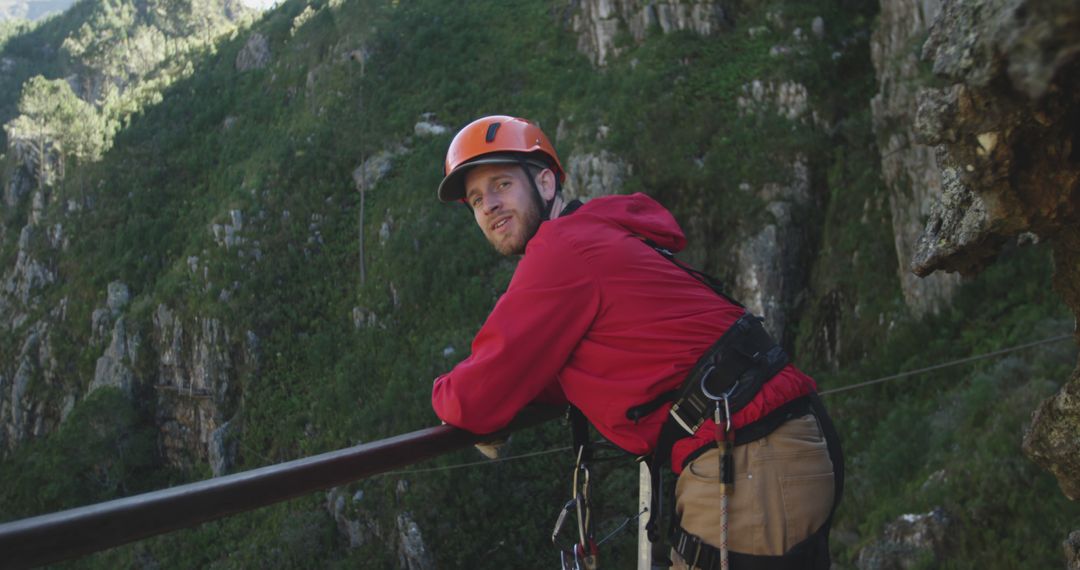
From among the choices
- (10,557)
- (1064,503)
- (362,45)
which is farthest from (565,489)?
(362,45)

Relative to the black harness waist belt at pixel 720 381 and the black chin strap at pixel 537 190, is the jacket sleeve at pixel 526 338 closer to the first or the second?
the black harness waist belt at pixel 720 381

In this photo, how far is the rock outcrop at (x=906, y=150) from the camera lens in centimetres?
1197

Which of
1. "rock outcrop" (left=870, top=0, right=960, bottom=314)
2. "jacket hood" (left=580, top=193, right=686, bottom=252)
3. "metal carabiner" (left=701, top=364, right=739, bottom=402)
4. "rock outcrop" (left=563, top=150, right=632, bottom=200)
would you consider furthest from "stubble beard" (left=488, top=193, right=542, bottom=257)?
"rock outcrop" (left=563, top=150, right=632, bottom=200)

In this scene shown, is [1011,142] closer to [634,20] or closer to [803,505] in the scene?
[803,505]

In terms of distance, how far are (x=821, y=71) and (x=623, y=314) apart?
58.0ft

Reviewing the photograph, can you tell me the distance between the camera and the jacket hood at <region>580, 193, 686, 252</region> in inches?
95.4

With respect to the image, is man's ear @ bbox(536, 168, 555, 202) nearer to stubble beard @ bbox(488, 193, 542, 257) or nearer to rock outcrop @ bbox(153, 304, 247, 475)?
stubble beard @ bbox(488, 193, 542, 257)

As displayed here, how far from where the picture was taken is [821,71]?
17.8 m

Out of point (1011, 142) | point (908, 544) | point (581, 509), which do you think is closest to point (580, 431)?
point (581, 509)

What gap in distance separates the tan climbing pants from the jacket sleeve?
530mm

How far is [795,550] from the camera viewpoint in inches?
81.4

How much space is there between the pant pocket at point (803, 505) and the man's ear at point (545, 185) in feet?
4.18

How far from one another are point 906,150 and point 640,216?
1242 centimetres

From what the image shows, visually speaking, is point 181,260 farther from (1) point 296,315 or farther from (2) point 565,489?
(2) point 565,489
